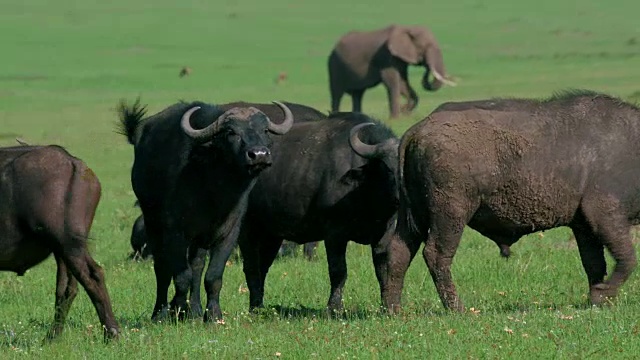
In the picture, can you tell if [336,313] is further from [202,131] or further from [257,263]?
[202,131]

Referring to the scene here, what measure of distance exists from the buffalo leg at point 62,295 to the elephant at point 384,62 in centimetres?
2597

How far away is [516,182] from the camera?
1202cm

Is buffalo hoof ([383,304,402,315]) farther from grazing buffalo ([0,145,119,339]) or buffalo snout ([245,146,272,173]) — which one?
grazing buffalo ([0,145,119,339])

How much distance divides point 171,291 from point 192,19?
54.8 m

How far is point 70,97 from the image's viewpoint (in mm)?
42875

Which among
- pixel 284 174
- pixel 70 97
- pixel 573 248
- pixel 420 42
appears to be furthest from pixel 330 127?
pixel 70 97

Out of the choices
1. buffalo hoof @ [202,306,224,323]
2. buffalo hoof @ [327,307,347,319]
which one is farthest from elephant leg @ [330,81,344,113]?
buffalo hoof @ [202,306,224,323]

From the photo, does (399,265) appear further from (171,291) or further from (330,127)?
(171,291)

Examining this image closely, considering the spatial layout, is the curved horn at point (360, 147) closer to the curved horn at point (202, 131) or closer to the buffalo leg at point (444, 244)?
the buffalo leg at point (444, 244)

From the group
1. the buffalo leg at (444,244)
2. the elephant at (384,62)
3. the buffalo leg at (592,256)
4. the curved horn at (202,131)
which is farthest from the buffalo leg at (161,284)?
the elephant at (384,62)

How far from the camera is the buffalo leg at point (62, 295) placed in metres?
10.8

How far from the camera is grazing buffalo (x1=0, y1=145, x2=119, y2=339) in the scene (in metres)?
10.4

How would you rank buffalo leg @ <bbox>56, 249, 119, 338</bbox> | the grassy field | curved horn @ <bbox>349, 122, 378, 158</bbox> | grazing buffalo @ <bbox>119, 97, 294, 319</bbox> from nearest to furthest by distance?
the grassy field → buffalo leg @ <bbox>56, 249, 119, 338</bbox> → grazing buffalo @ <bbox>119, 97, 294, 319</bbox> → curved horn @ <bbox>349, 122, 378, 158</bbox>

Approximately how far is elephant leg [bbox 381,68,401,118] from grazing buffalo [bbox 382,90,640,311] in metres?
21.4
